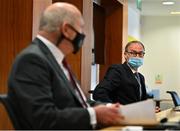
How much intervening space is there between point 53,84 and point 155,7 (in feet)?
Answer: 24.4

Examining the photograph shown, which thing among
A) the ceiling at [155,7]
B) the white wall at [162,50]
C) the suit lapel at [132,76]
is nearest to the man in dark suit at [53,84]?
the suit lapel at [132,76]

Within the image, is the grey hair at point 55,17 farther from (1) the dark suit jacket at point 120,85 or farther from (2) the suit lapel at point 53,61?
(1) the dark suit jacket at point 120,85

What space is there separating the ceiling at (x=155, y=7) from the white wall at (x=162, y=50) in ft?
1.12

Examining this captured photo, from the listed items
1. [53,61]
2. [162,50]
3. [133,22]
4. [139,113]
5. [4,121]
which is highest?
[133,22]

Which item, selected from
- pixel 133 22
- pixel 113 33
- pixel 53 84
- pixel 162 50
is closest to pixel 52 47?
pixel 53 84

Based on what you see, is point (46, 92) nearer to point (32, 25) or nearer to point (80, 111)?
point (80, 111)

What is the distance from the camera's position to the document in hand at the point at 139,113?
6.43ft

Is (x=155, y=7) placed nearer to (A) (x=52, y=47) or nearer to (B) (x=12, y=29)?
(B) (x=12, y=29)

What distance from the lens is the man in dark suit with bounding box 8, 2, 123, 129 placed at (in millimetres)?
1748

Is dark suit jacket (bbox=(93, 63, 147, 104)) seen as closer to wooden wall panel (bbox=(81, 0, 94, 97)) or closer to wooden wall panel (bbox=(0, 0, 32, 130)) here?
wooden wall panel (bbox=(0, 0, 32, 130))

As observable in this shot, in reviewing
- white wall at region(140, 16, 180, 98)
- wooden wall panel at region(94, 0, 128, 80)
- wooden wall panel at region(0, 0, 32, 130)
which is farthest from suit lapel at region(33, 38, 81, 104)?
white wall at region(140, 16, 180, 98)

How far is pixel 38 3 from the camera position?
3.64 metres

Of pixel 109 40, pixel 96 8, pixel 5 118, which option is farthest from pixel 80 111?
pixel 109 40

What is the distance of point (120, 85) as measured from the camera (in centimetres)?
386
